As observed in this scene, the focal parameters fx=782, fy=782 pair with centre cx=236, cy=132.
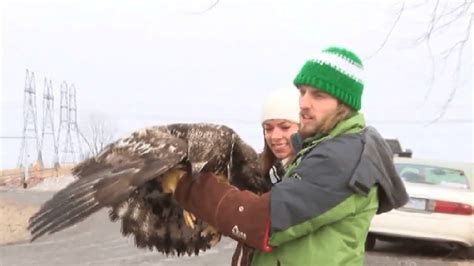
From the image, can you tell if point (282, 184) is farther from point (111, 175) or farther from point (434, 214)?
point (434, 214)

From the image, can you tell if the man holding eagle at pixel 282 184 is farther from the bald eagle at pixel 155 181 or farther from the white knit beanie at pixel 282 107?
the white knit beanie at pixel 282 107

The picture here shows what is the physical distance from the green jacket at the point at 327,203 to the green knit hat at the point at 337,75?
0.12m

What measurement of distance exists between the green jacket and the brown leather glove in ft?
0.15

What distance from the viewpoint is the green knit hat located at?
2588mm

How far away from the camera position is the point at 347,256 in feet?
8.15

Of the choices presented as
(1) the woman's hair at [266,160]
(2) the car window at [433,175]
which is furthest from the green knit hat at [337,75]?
(2) the car window at [433,175]

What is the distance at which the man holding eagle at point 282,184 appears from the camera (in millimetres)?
2408

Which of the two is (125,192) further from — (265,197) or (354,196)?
(354,196)

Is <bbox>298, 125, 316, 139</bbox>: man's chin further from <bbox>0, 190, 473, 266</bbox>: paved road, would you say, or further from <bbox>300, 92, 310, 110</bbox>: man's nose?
<bbox>0, 190, 473, 266</bbox>: paved road

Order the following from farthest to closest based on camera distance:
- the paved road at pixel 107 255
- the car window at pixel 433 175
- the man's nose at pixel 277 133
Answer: the car window at pixel 433 175 < the paved road at pixel 107 255 < the man's nose at pixel 277 133

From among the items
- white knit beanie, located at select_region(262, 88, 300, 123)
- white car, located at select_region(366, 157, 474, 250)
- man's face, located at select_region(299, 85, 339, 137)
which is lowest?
white car, located at select_region(366, 157, 474, 250)

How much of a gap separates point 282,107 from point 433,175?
8433 mm

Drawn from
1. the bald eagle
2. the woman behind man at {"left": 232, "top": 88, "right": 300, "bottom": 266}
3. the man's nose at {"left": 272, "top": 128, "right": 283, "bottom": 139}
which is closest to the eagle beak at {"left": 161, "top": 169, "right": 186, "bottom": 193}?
the bald eagle

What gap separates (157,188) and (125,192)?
1.11 ft
